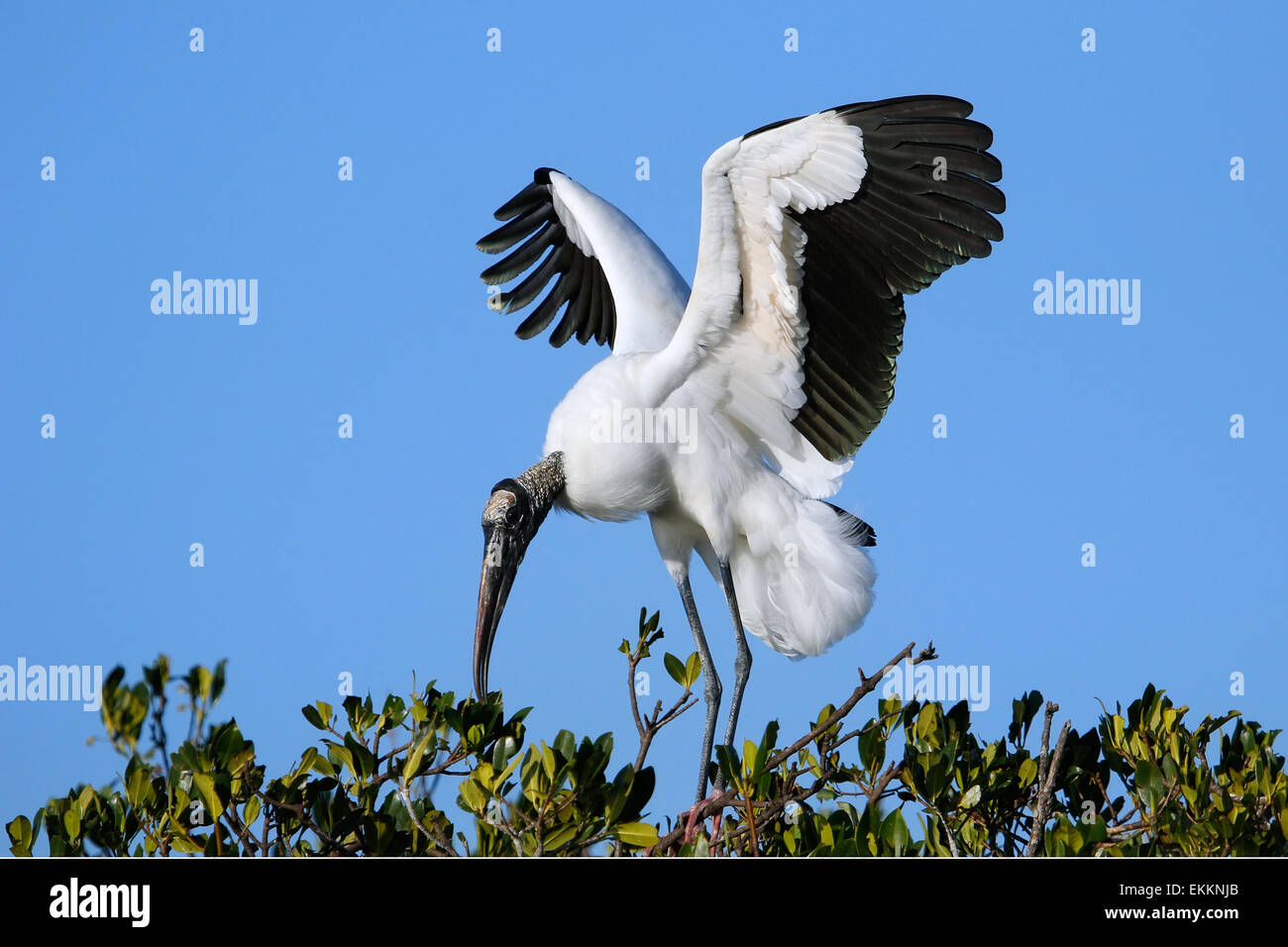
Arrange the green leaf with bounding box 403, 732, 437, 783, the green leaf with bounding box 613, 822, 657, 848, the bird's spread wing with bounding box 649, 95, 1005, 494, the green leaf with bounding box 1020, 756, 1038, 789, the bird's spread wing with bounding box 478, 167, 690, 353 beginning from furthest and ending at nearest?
the bird's spread wing with bounding box 478, 167, 690, 353 < the bird's spread wing with bounding box 649, 95, 1005, 494 < the green leaf with bounding box 1020, 756, 1038, 789 < the green leaf with bounding box 403, 732, 437, 783 < the green leaf with bounding box 613, 822, 657, 848

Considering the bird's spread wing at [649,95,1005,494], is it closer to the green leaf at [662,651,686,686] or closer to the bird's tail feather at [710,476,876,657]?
the bird's tail feather at [710,476,876,657]

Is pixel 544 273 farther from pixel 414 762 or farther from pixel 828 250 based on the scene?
pixel 414 762

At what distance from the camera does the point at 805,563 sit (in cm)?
493

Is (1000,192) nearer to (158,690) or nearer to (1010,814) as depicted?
(1010,814)

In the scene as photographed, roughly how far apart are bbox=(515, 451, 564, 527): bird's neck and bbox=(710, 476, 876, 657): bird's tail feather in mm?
704

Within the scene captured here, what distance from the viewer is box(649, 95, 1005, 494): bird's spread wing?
4059mm

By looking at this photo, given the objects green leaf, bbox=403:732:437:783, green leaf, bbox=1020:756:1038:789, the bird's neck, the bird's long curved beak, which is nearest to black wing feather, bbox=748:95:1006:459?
the bird's neck

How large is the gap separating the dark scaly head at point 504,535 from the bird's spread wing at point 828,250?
0.60 m

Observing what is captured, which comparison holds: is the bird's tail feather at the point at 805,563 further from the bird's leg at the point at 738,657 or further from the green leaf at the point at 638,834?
the green leaf at the point at 638,834

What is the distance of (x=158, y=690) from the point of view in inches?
132

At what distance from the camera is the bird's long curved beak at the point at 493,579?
4.65 meters

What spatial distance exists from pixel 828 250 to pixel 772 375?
54 centimetres

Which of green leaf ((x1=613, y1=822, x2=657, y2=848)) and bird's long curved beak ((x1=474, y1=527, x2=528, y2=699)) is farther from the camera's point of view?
bird's long curved beak ((x1=474, y1=527, x2=528, y2=699))

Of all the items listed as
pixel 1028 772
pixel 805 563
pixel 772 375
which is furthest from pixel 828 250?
pixel 1028 772
